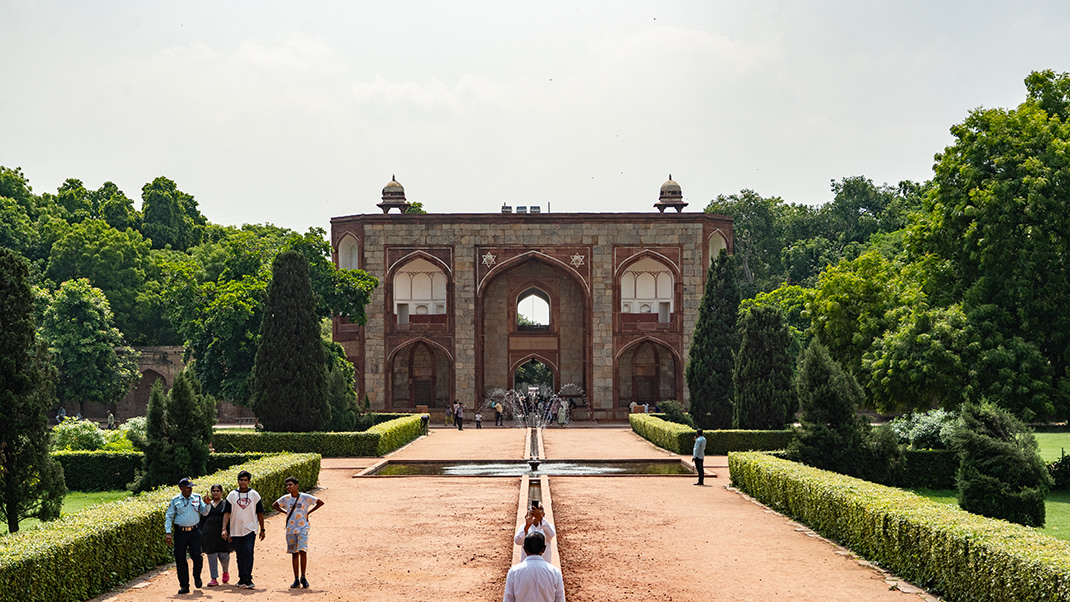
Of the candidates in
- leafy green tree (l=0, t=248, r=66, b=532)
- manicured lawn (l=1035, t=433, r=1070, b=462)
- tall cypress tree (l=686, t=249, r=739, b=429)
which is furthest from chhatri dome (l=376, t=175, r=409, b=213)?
leafy green tree (l=0, t=248, r=66, b=532)

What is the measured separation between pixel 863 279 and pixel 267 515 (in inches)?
833

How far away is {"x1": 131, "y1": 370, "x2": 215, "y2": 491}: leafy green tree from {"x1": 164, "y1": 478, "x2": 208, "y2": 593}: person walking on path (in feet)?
26.0

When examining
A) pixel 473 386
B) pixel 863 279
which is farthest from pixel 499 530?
pixel 473 386

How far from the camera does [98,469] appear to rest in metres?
21.2

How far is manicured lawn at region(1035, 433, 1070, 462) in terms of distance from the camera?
2684 centimetres

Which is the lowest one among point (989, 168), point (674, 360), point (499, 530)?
point (499, 530)

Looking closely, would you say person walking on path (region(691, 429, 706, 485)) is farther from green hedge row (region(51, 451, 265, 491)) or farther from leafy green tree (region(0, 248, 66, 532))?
leafy green tree (region(0, 248, 66, 532))

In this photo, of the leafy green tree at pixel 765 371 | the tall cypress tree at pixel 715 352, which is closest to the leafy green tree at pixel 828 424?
the leafy green tree at pixel 765 371

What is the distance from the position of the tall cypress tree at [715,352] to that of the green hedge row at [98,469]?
15283 mm

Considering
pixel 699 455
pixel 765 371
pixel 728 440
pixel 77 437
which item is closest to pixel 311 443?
pixel 77 437

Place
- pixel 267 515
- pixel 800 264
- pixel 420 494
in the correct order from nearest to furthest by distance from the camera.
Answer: pixel 267 515 < pixel 420 494 < pixel 800 264

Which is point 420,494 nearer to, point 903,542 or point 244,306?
point 903,542

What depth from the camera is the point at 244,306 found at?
3334 cm

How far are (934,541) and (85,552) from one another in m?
7.83
